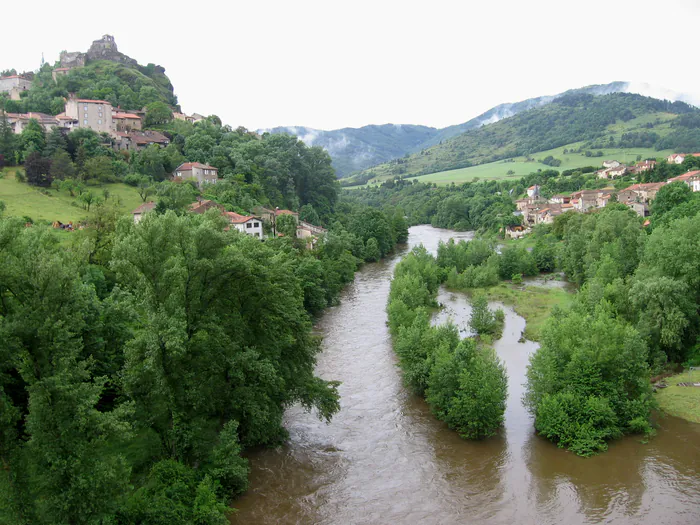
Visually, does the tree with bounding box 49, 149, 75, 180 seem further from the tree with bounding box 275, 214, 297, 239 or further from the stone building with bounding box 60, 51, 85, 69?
the stone building with bounding box 60, 51, 85, 69

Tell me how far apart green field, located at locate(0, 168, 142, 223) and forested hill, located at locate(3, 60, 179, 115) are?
92.8ft

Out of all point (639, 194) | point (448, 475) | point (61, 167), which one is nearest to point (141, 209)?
point (61, 167)

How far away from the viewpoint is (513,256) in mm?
61094

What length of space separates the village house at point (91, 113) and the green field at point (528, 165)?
105561 millimetres

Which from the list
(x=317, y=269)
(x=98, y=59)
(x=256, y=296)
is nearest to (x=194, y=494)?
(x=256, y=296)

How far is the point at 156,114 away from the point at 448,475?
280 ft

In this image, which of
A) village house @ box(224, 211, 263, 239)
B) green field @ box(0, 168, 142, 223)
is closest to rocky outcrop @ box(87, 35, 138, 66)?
green field @ box(0, 168, 142, 223)

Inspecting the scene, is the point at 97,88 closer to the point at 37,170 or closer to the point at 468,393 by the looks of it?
the point at 37,170

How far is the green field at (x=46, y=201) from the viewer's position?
49.7 metres

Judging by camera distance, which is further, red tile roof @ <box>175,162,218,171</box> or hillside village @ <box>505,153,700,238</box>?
hillside village @ <box>505,153,700,238</box>

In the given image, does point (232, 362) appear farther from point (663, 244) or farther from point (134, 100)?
point (134, 100)

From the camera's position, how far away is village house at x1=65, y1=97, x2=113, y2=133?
254ft

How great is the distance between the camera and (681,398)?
26516 millimetres

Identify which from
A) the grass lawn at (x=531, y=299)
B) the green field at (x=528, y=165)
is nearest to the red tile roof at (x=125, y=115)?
the grass lawn at (x=531, y=299)
